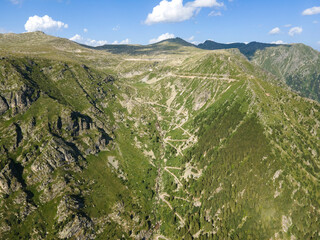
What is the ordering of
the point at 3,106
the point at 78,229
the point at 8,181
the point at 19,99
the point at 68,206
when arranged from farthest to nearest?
1. the point at 19,99
2. the point at 3,106
3. the point at 8,181
4. the point at 68,206
5. the point at 78,229

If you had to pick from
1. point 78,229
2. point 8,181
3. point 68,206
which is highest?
point 8,181

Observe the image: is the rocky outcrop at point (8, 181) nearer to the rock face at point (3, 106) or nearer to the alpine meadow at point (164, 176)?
the alpine meadow at point (164, 176)

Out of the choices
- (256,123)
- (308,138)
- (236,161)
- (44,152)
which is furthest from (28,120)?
(308,138)

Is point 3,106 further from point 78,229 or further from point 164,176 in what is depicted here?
point 164,176

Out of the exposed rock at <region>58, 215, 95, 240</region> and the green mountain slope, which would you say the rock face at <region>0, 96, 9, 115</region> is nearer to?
the green mountain slope

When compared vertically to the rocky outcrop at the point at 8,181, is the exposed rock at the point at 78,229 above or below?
below

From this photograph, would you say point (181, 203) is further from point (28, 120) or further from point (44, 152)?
point (28, 120)

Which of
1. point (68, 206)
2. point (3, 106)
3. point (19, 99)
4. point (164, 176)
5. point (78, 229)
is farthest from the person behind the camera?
point (19, 99)

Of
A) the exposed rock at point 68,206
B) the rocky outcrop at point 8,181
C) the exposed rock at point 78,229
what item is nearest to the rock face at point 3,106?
the rocky outcrop at point 8,181

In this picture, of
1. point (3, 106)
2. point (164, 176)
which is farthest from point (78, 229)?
point (3, 106)

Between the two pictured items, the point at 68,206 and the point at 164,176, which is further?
the point at 164,176

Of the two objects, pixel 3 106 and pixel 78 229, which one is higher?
pixel 3 106
